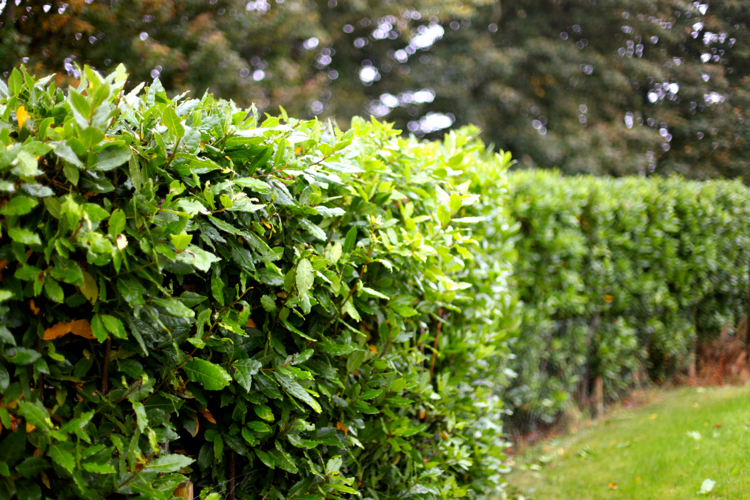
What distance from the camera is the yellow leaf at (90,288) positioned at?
4.73 feet

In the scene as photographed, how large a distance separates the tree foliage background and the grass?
3.85 metres

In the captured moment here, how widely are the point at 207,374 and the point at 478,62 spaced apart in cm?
1692

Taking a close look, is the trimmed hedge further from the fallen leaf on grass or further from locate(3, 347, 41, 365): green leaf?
the fallen leaf on grass

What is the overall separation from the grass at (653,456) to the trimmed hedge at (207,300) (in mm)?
1944

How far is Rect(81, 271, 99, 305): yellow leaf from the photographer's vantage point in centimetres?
144

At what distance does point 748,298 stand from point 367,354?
7.34 meters

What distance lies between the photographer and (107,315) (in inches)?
57.6

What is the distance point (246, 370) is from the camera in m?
1.77

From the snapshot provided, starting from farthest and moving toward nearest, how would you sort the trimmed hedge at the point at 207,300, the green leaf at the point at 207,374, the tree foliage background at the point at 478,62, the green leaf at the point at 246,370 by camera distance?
the tree foliage background at the point at 478,62 < the green leaf at the point at 246,370 < the green leaf at the point at 207,374 < the trimmed hedge at the point at 207,300

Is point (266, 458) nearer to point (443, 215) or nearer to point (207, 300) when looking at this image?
point (207, 300)

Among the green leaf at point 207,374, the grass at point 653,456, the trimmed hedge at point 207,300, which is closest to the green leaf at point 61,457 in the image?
the trimmed hedge at point 207,300

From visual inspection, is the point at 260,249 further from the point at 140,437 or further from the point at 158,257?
the point at 140,437

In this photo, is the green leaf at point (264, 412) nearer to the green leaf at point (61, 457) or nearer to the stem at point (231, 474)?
the stem at point (231, 474)

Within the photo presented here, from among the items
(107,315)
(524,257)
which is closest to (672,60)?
(524,257)
